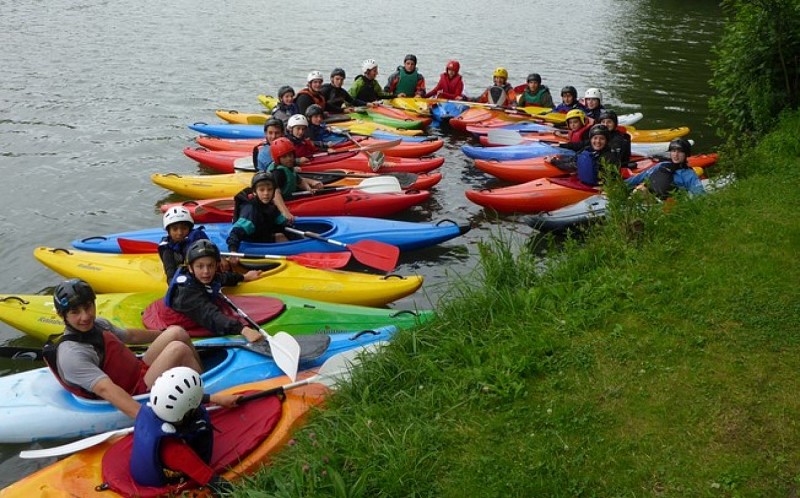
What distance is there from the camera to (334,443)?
13.7 feet

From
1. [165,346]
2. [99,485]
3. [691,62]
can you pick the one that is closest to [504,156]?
[165,346]

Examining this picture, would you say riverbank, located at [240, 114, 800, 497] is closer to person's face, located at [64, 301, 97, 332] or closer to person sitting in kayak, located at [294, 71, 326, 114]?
person's face, located at [64, 301, 97, 332]

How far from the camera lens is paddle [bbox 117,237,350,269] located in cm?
736

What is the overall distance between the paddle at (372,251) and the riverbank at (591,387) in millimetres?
1916

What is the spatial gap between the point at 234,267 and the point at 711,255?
172 inches

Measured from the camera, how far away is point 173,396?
4.02 metres

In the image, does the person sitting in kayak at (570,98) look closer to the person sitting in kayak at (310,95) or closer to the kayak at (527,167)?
the kayak at (527,167)

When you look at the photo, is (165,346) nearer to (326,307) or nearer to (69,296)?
(69,296)

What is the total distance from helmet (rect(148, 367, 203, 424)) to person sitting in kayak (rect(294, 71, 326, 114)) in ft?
28.0

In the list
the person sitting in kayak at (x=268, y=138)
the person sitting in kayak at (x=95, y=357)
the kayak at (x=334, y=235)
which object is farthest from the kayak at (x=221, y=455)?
the person sitting in kayak at (x=268, y=138)

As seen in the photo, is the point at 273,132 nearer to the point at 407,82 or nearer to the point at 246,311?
the point at 246,311

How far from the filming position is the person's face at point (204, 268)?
574 centimetres

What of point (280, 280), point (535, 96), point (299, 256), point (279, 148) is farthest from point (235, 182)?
point (535, 96)

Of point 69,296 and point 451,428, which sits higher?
point 69,296
